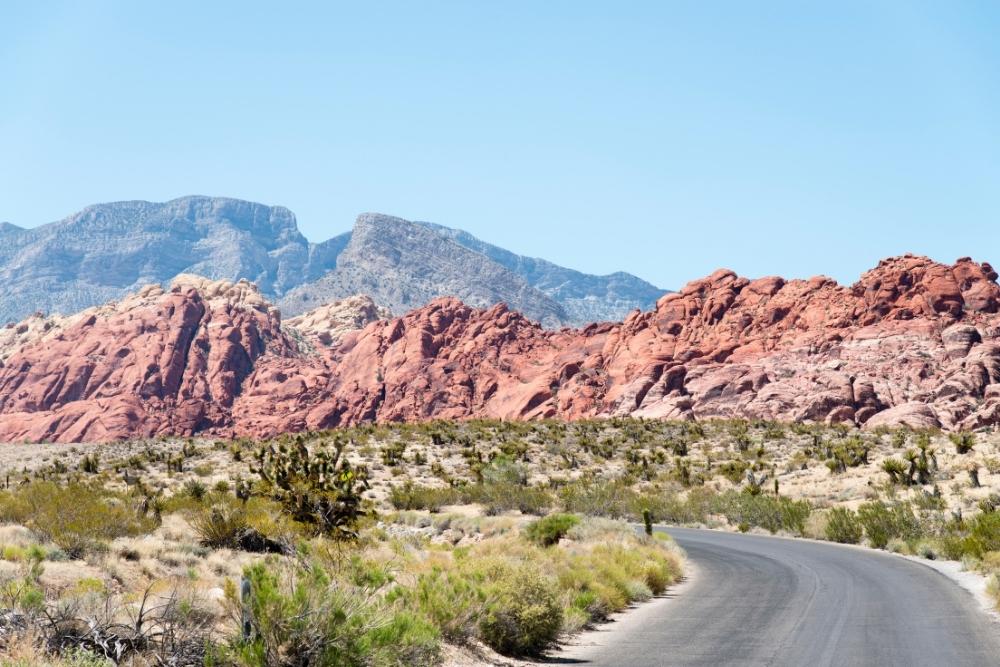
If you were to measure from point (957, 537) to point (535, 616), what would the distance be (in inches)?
792

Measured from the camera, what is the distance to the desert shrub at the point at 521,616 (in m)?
13.5

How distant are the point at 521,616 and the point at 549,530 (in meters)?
12.3

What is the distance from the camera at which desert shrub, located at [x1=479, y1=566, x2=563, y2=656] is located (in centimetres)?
1351

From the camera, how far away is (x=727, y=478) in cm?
5234

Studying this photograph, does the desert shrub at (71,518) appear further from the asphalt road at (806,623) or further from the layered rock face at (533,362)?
the layered rock face at (533,362)

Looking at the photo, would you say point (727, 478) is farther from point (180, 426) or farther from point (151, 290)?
point (151, 290)

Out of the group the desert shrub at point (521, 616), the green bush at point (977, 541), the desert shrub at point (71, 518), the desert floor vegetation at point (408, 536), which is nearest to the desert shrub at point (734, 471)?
the desert floor vegetation at point (408, 536)

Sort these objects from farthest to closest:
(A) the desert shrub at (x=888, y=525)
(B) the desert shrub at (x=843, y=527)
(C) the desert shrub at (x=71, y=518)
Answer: (B) the desert shrub at (x=843, y=527)
(A) the desert shrub at (x=888, y=525)
(C) the desert shrub at (x=71, y=518)

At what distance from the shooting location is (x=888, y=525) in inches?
1271

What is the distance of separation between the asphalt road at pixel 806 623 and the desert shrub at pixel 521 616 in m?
0.47

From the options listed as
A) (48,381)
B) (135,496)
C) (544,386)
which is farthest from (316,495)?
(48,381)

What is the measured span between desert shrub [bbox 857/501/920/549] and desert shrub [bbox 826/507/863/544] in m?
0.34

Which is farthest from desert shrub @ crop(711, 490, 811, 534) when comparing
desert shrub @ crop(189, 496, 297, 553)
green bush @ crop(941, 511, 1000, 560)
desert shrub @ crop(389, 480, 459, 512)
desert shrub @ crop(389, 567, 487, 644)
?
desert shrub @ crop(389, 567, 487, 644)

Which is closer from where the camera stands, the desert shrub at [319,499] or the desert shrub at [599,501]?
the desert shrub at [319,499]
